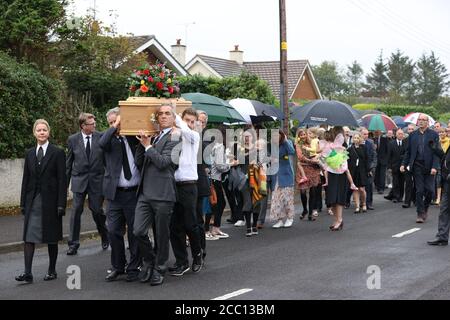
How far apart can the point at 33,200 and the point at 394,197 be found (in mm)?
13266

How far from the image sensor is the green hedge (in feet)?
54.5

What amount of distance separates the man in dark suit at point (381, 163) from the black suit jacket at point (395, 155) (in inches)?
75.8

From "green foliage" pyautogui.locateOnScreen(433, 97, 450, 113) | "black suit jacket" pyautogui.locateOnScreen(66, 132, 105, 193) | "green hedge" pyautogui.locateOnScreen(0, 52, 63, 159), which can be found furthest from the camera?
"green foliage" pyautogui.locateOnScreen(433, 97, 450, 113)

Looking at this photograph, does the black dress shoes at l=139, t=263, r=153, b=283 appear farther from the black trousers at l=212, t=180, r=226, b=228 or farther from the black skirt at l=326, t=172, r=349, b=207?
the black skirt at l=326, t=172, r=349, b=207

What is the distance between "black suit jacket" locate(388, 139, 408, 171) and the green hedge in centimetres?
936

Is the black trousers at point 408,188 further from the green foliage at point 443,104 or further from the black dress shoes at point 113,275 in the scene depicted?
the green foliage at point 443,104

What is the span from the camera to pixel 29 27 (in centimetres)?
2022

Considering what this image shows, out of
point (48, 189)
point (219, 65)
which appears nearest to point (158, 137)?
point (48, 189)

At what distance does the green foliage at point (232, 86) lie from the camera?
2480 centimetres

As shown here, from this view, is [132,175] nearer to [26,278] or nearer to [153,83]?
[153,83]

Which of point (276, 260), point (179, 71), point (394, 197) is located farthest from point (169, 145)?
point (179, 71)

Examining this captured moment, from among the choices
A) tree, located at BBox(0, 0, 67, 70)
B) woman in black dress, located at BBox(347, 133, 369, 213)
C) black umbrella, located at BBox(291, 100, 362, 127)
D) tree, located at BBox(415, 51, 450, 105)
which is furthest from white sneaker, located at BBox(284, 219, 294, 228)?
tree, located at BBox(415, 51, 450, 105)

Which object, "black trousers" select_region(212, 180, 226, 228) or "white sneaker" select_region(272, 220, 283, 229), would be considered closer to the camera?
"black trousers" select_region(212, 180, 226, 228)

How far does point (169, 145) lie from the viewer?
31.3ft
